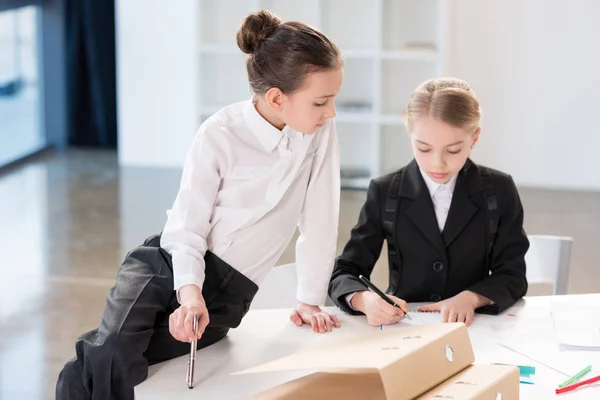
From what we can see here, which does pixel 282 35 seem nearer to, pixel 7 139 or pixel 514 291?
pixel 514 291

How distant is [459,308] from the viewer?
5.98 ft

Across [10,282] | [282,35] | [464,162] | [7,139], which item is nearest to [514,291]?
[464,162]

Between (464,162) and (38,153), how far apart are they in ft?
16.7

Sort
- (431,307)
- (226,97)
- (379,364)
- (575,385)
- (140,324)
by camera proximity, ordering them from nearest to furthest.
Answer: (379,364)
(575,385)
(140,324)
(431,307)
(226,97)

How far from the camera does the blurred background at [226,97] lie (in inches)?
201

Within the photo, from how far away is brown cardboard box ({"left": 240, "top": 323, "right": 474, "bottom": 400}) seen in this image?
1.28 meters

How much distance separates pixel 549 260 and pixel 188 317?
3.54 ft

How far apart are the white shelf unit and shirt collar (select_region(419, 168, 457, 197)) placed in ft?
11.4

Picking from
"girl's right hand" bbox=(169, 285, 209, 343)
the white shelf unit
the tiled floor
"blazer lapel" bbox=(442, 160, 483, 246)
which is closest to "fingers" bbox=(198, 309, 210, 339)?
"girl's right hand" bbox=(169, 285, 209, 343)

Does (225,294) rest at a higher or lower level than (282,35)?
lower

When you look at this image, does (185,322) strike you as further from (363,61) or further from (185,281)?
(363,61)

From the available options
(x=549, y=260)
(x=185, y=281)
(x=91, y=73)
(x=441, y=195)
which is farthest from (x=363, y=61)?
(x=185, y=281)

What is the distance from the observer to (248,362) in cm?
161

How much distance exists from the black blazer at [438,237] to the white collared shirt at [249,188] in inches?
9.6
